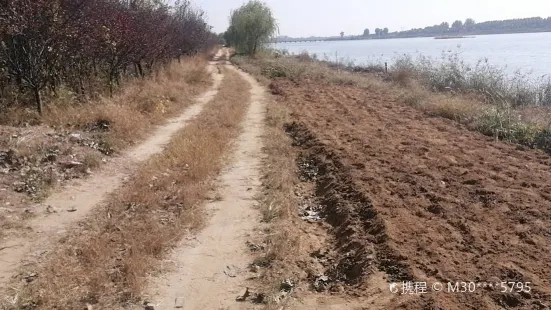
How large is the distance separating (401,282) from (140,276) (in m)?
2.55

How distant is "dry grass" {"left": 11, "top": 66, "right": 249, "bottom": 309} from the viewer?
421 centimetres

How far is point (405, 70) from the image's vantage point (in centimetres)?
2466

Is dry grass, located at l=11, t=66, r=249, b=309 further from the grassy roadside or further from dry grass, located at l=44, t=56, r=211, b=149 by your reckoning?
dry grass, located at l=44, t=56, r=211, b=149

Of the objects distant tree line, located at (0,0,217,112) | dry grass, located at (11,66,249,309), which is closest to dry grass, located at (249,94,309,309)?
dry grass, located at (11,66,249,309)

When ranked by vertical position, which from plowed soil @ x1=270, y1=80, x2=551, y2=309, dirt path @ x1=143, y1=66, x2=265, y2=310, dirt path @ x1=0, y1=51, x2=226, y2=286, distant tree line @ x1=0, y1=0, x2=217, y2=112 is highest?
distant tree line @ x1=0, y1=0, x2=217, y2=112

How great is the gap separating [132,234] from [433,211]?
3809 millimetres

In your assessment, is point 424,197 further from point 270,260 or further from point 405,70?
point 405,70

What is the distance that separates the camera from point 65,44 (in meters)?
11.7

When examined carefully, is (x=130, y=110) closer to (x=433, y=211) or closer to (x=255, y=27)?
(x=433, y=211)

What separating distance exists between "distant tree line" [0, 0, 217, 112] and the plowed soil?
647 cm

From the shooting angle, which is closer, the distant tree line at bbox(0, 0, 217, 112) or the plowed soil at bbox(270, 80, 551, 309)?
the plowed soil at bbox(270, 80, 551, 309)

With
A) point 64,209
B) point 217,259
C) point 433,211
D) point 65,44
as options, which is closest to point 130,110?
point 65,44

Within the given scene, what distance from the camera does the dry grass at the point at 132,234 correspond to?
4.21 m

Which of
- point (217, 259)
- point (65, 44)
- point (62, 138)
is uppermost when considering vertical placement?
point (65, 44)
